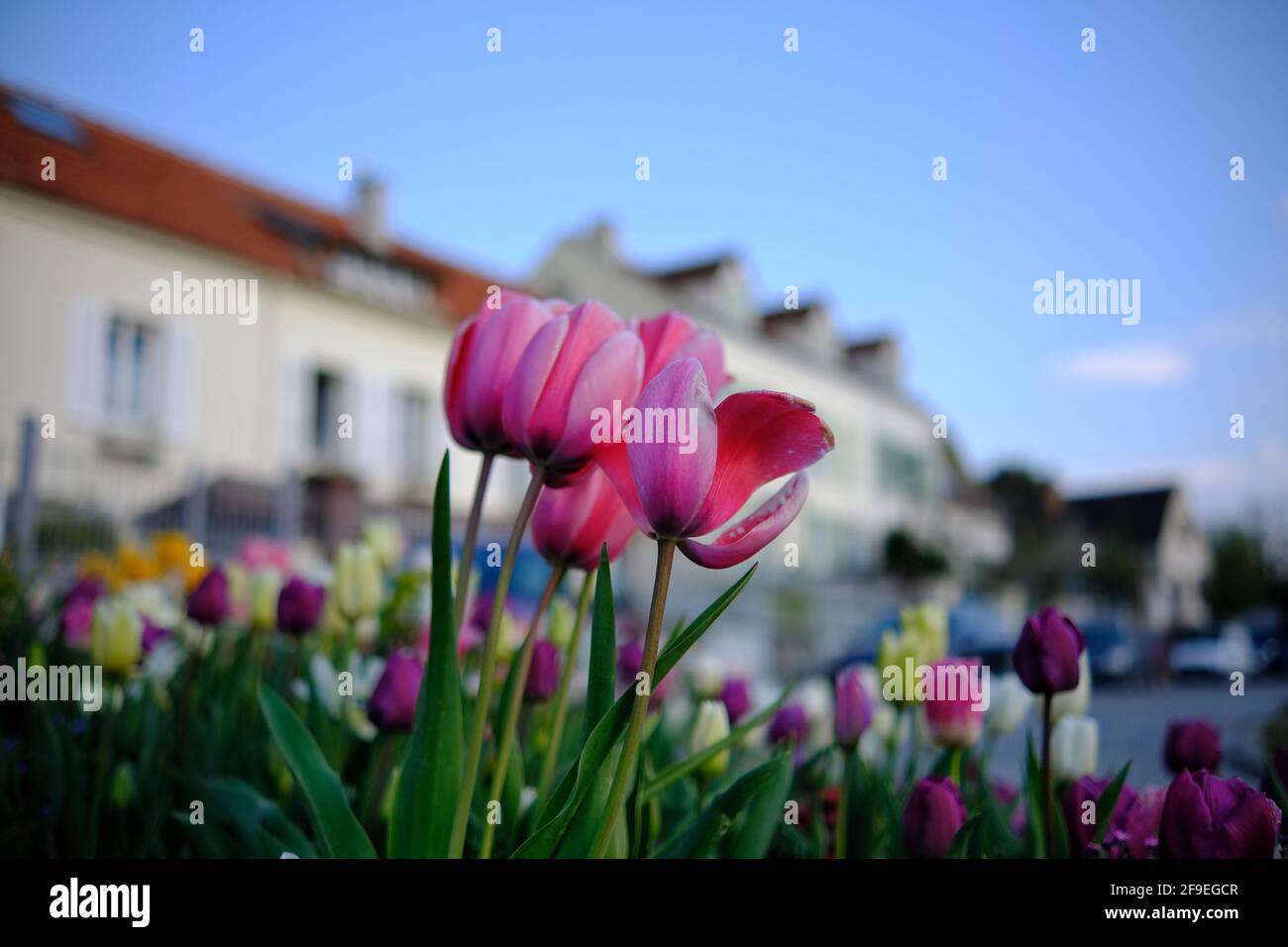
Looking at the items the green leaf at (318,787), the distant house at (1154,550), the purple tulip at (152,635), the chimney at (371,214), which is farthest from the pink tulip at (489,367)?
the distant house at (1154,550)

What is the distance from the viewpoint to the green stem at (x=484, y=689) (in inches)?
25.5

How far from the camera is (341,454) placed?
45.0ft

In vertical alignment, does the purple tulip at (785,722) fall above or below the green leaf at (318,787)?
below

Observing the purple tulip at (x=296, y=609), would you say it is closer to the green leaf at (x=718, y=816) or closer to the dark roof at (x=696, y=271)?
the green leaf at (x=718, y=816)

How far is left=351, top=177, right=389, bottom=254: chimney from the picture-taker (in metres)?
16.0

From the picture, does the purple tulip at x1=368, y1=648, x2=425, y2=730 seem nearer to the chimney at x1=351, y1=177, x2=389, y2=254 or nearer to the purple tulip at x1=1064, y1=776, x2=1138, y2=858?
the purple tulip at x1=1064, y1=776, x2=1138, y2=858

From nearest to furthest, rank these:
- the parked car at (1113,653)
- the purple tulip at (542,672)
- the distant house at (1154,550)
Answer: the purple tulip at (542,672), the parked car at (1113,653), the distant house at (1154,550)

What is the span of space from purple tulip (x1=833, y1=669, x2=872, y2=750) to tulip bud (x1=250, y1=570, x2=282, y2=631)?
3.48ft

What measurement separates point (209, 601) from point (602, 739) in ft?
3.11

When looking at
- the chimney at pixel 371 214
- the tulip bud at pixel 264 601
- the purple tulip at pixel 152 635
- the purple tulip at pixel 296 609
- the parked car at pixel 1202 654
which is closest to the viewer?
the purple tulip at pixel 296 609

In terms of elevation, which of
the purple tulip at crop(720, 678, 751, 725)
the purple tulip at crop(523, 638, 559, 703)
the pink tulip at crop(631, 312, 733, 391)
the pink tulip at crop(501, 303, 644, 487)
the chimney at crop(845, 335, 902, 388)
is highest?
the chimney at crop(845, 335, 902, 388)

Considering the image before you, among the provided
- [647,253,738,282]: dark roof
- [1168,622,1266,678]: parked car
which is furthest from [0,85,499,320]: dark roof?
[1168,622,1266,678]: parked car

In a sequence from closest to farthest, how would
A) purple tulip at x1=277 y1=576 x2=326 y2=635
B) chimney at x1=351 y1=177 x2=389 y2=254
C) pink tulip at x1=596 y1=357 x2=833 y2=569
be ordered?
pink tulip at x1=596 y1=357 x2=833 y2=569
purple tulip at x1=277 y1=576 x2=326 y2=635
chimney at x1=351 y1=177 x2=389 y2=254

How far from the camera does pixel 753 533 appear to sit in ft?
1.99
